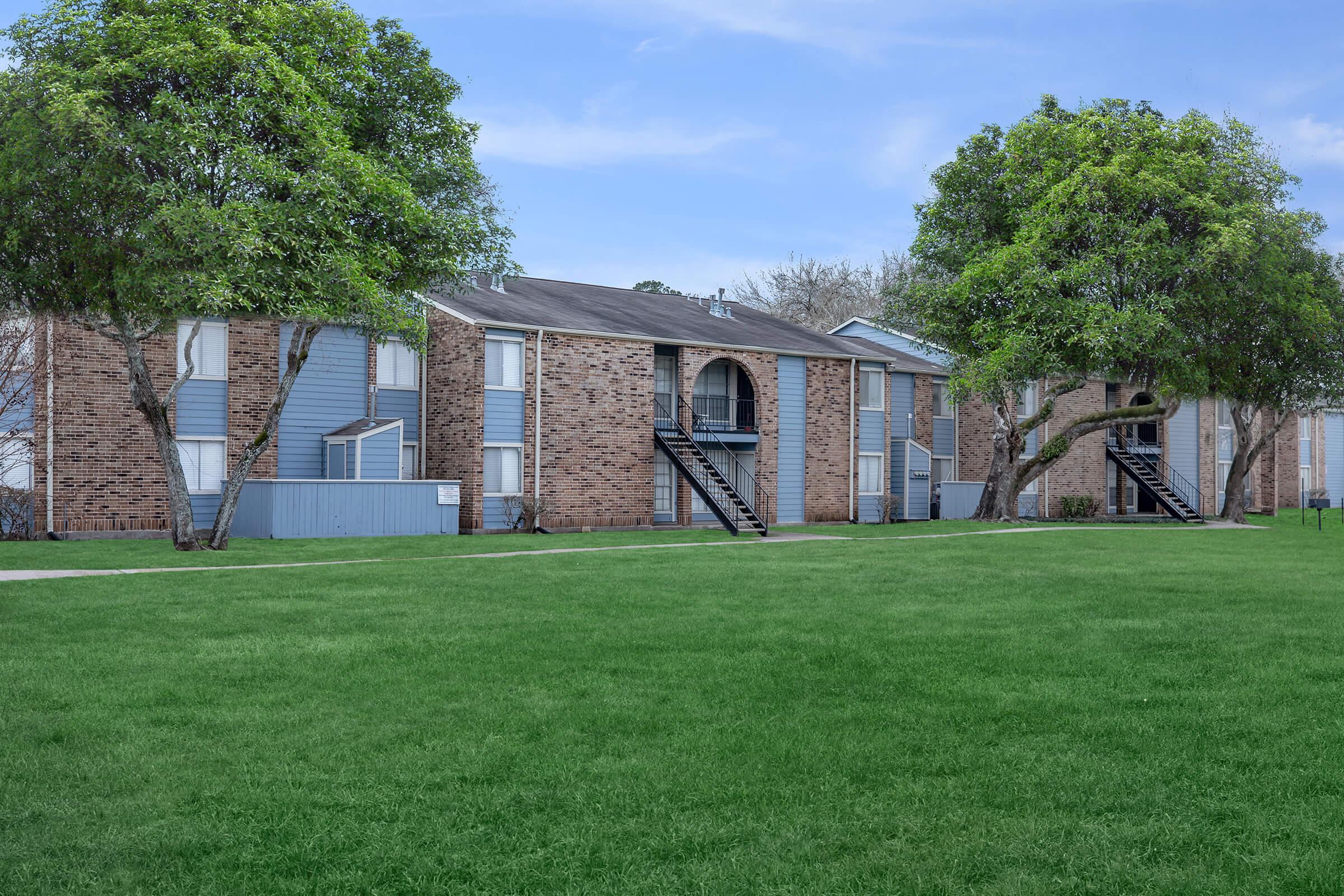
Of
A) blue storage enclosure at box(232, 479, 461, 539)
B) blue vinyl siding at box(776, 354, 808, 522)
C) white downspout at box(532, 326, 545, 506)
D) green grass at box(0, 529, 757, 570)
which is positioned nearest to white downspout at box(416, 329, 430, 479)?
blue storage enclosure at box(232, 479, 461, 539)

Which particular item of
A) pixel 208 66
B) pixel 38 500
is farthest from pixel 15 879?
pixel 38 500

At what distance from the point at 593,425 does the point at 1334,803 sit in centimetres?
2569

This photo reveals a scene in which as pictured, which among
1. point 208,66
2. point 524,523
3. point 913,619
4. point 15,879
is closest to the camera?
point 15,879

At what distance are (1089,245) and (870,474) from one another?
9573 millimetres

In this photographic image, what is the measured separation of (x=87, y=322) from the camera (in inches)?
821

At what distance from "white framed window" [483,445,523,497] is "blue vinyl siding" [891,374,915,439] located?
13675mm

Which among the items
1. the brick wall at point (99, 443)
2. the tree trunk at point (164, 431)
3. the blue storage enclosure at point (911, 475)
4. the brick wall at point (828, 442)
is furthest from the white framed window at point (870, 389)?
the tree trunk at point (164, 431)

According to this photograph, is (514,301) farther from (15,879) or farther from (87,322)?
(15,879)

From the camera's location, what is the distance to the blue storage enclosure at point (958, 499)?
37.8 meters

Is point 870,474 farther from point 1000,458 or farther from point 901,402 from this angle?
point 1000,458

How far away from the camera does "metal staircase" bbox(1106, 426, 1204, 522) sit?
40344 millimetres

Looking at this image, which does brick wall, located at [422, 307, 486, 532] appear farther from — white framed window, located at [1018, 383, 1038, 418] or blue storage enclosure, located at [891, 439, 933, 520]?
white framed window, located at [1018, 383, 1038, 418]

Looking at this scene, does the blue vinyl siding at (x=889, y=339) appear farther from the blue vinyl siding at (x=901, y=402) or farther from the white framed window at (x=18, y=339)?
the white framed window at (x=18, y=339)

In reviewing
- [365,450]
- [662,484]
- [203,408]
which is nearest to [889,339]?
[662,484]
